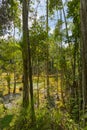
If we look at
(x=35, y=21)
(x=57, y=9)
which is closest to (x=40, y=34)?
(x=35, y=21)

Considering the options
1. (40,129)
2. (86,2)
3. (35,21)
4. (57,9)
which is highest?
(57,9)

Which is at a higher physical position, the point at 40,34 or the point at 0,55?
the point at 40,34

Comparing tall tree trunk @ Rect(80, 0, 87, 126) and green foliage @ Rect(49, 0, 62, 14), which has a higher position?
green foliage @ Rect(49, 0, 62, 14)

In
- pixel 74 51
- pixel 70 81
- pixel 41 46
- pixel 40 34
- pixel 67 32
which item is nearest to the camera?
pixel 40 34

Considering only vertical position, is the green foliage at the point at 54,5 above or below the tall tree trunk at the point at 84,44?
above

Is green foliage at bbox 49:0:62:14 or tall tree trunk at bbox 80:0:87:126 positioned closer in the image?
tall tree trunk at bbox 80:0:87:126

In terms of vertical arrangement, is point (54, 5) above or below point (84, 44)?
above

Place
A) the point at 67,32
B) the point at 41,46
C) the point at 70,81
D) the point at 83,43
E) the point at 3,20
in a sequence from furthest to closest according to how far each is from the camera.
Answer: the point at 70,81 < the point at 67,32 < the point at 41,46 < the point at 3,20 < the point at 83,43

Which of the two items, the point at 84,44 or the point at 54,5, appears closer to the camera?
the point at 84,44

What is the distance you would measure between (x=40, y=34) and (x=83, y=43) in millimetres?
9322

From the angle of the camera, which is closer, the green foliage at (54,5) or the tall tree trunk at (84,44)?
the tall tree trunk at (84,44)

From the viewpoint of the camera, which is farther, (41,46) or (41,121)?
(41,46)

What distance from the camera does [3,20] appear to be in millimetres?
12234

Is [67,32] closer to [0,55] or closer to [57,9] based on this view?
[57,9]
